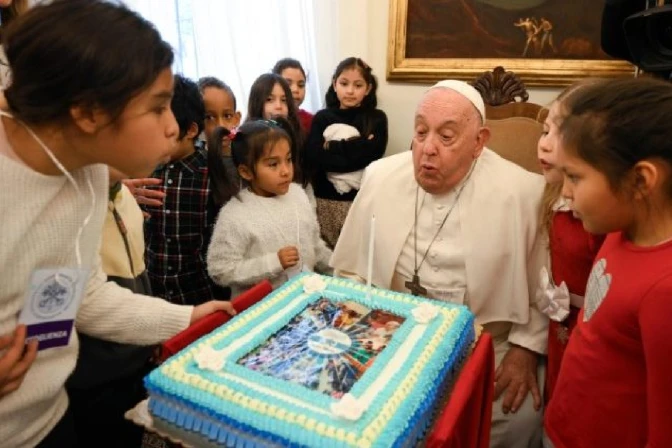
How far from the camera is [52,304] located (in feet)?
3.51

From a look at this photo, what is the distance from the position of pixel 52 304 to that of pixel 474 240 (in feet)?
4.87

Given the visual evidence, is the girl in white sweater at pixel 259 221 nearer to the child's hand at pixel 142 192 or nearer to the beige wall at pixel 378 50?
the child's hand at pixel 142 192

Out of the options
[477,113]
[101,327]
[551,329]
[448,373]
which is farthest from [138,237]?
[551,329]

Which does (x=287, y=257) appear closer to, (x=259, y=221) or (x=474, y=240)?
(x=259, y=221)

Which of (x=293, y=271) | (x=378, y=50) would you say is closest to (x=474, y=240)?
(x=293, y=271)

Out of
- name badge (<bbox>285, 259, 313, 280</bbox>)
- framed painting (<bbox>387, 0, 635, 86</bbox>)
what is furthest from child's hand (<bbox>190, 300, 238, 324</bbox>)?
framed painting (<bbox>387, 0, 635, 86</bbox>)

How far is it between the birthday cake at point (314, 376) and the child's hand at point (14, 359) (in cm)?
25

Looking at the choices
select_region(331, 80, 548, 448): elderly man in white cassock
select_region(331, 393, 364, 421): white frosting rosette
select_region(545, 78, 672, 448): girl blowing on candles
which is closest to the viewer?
select_region(331, 393, 364, 421): white frosting rosette

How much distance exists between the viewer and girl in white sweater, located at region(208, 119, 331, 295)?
2.27 m

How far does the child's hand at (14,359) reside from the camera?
965 millimetres

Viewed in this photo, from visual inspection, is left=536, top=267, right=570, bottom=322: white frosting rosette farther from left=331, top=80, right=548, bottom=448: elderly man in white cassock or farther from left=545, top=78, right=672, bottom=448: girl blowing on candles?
left=545, top=78, right=672, bottom=448: girl blowing on candles

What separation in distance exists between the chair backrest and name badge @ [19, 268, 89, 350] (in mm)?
2111

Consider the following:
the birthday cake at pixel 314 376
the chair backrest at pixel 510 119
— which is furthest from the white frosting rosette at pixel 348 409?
the chair backrest at pixel 510 119

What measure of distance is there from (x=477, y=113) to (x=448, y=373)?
1.14m
